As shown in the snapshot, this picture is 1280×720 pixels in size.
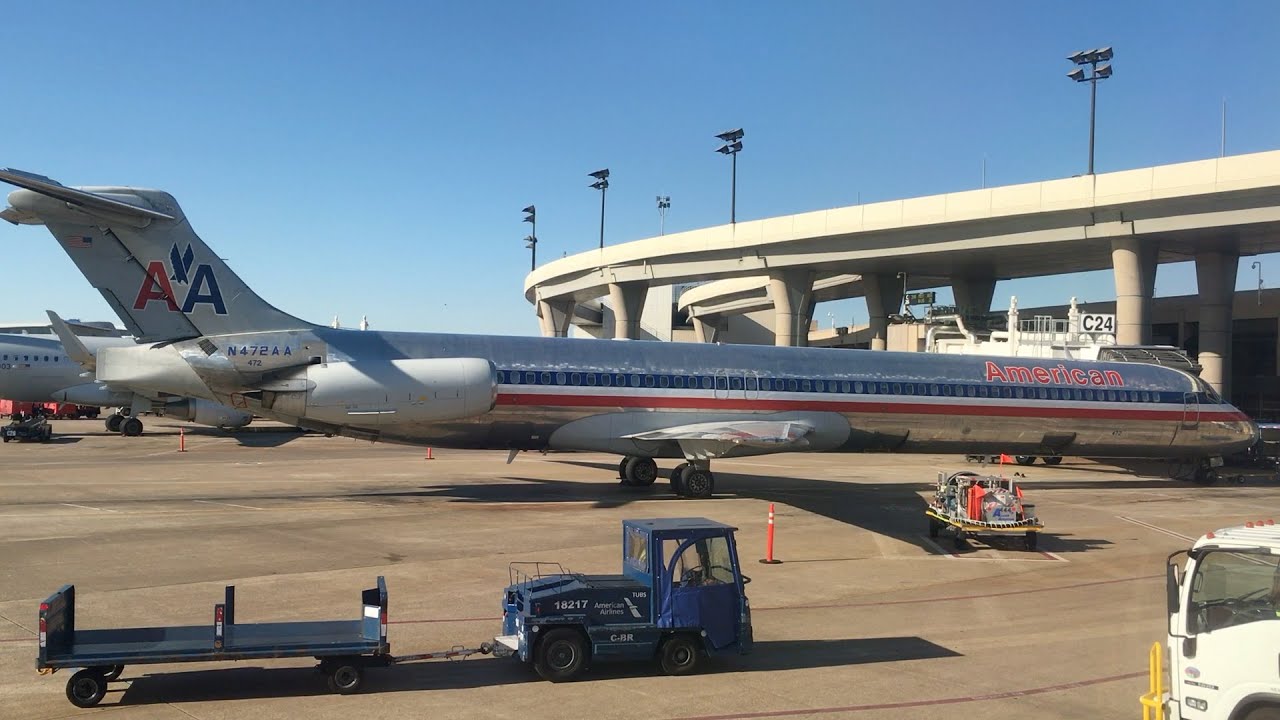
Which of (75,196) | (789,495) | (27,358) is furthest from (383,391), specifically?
(27,358)

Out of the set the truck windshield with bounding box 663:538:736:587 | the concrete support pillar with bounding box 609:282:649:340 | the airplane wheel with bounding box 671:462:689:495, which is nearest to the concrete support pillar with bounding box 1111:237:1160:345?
the airplane wheel with bounding box 671:462:689:495

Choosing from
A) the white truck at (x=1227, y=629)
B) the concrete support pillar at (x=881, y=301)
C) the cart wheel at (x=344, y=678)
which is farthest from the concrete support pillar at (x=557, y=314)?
the white truck at (x=1227, y=629)

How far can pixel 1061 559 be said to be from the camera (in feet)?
55.8

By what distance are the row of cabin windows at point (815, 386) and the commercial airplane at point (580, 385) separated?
0.04m

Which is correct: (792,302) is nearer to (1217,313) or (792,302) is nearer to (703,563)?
(1217,313)

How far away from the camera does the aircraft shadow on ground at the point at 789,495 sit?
2044 cm

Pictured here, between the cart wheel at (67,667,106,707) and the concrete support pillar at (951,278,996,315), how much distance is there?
50974 mm

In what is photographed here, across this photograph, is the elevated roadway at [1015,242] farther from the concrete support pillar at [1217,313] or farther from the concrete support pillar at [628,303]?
the concrete support pillar at [628,303]

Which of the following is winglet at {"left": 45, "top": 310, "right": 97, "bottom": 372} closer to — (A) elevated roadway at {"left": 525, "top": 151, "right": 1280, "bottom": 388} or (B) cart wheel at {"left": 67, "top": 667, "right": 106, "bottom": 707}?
(B) cart wheel at {"left": 67, "top": 667, "right": 106, "bottom": 707}

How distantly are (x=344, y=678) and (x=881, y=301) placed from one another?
4937 cm

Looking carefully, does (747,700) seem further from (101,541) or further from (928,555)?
(101,541)

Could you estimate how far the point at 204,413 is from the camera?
127 feet

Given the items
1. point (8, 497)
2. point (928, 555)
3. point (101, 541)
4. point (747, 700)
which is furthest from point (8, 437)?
point (747, 700)

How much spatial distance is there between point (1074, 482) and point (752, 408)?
1250cm
